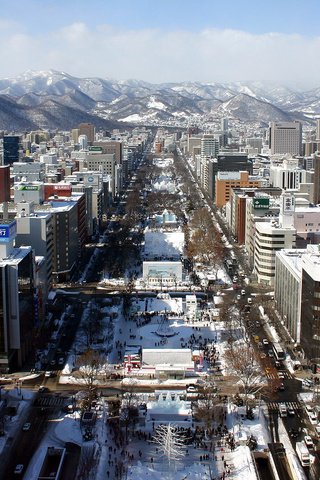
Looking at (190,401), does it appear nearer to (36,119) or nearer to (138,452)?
(138,452)

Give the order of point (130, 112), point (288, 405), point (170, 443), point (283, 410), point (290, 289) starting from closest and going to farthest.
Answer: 1. point (170, 443)
2. point (283, 410)
3. point (288, 405)
4. point (290, 289)
5. point (130, 112)

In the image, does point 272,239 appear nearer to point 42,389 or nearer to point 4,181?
point 42,389

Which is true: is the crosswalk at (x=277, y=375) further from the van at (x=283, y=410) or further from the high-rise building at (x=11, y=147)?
the high-rise building at (x=11, y=147)

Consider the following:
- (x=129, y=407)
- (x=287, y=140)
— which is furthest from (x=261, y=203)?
(x=287, y=140)

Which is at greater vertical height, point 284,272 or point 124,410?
point 284,272

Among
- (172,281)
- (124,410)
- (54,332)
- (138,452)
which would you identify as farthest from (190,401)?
(172,281)
